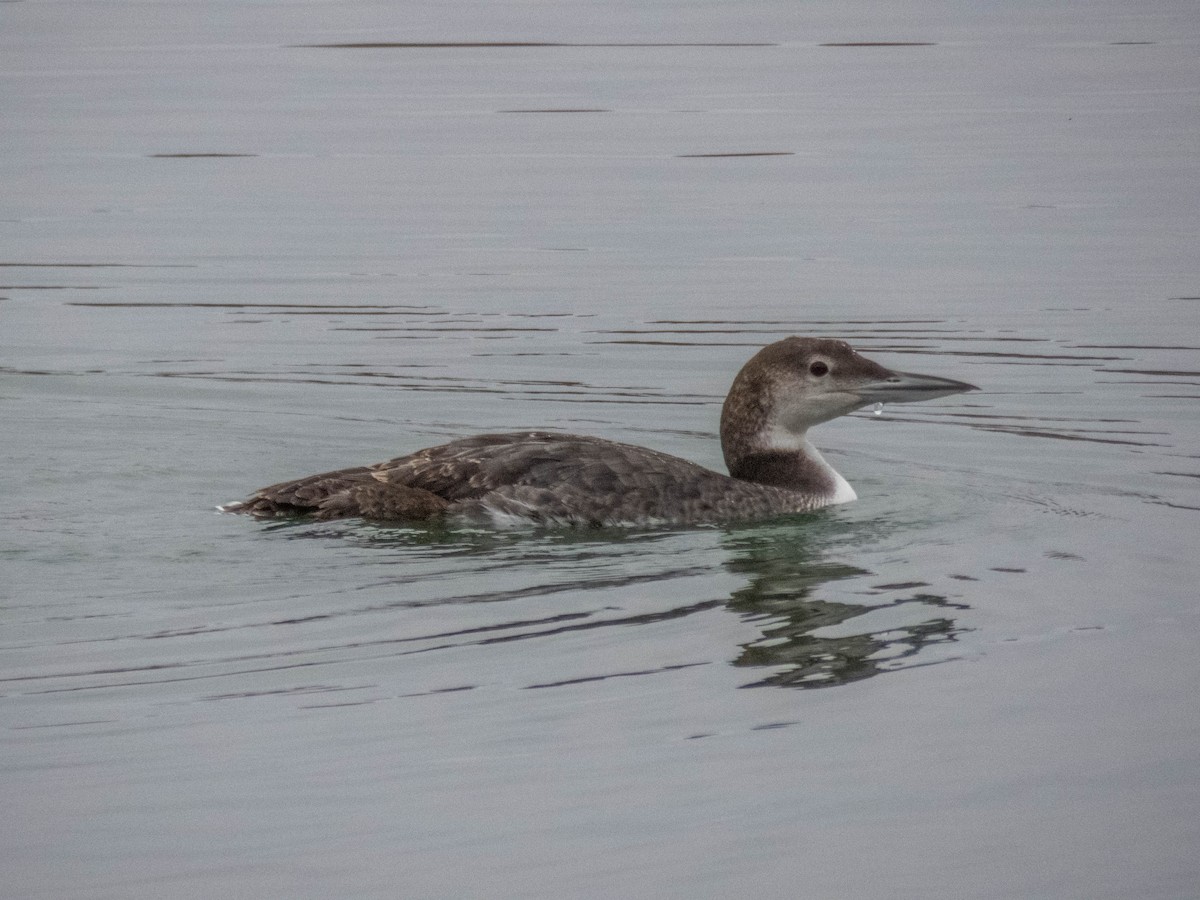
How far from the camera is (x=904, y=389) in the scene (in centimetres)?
912

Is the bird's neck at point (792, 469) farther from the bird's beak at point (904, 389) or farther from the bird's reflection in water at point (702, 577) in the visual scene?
the bird's beak at point (904, 389)

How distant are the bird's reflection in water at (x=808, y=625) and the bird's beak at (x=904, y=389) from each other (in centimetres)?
88

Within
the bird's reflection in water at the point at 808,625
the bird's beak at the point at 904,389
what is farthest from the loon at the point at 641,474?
the bird's reflection in water at the point at 808,625

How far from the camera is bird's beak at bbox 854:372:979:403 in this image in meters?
9.06

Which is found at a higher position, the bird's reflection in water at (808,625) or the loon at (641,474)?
the loon at (641,474)

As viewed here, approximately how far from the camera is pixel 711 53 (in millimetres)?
26766

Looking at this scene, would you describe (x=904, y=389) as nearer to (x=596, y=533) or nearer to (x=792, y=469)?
(x=792, y=469)

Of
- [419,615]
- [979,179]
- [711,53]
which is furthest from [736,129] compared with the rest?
[419,615]

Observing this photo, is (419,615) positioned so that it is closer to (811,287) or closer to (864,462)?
(864,462)

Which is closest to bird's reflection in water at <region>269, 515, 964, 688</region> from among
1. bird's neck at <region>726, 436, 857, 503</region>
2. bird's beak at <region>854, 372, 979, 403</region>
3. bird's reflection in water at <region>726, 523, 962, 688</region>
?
bird's reflection in water at <region>726, 523, 962, 688</region>

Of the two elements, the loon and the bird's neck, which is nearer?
the loon

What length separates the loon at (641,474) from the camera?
8.55m

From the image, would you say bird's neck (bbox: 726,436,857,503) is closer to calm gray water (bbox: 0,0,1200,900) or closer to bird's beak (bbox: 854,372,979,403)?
calm gray water (bbox: 0,0,1200,900)

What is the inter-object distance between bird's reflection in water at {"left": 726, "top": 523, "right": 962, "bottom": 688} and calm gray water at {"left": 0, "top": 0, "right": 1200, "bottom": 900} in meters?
0.03
